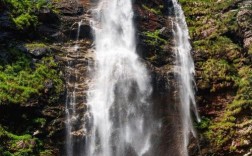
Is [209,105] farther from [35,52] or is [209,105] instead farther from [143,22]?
[35,52]

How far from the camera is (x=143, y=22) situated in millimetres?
23828

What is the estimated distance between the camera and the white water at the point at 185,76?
63.7 ft

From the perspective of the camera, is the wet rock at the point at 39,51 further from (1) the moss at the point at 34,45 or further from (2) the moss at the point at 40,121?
(2) the moss at the point at 40,121

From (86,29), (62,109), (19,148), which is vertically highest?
(86,29)

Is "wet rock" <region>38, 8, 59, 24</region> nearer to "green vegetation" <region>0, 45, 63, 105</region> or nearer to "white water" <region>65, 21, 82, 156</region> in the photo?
"green vegetation" <region>0, 45, 63, 105</region>

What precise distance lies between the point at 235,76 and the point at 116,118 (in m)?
8.03

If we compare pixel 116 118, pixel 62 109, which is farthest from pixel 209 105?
pixel 62 109

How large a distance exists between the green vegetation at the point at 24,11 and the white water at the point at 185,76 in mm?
8648

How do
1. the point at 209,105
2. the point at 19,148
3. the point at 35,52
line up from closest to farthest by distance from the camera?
the point at 19,148, the point at 35,52, the point at 209,105

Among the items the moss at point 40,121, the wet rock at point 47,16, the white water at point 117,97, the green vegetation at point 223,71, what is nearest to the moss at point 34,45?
the wet rock at point 47,16

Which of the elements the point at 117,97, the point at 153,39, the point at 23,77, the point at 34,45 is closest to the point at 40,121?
the point at 23,77

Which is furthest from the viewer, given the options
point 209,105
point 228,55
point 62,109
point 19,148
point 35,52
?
point 228,55

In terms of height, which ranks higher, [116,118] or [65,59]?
[65,59]

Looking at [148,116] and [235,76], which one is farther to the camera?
[235,76]
